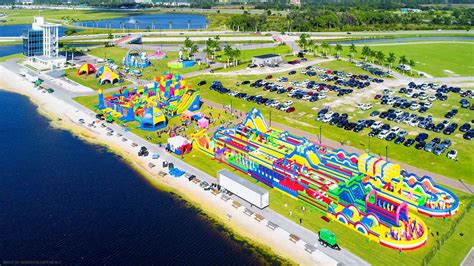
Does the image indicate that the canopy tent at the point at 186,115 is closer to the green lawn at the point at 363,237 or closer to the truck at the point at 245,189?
the truck at the point at 245,189

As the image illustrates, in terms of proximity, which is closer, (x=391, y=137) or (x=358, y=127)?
(x=391, y=137)

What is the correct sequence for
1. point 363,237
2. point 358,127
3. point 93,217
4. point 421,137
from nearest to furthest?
1. point 363,237
2. point 93,217
3. point 421,137
4. point 358,127

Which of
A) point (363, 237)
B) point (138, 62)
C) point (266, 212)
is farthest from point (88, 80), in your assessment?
point (363, 237)

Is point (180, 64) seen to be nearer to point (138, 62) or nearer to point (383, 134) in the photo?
point (138, 62)

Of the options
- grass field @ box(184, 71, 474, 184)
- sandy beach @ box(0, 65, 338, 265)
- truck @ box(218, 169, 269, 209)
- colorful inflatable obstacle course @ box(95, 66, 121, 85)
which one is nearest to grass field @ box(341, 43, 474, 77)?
grass field @ box(184, 71, 474, 184)

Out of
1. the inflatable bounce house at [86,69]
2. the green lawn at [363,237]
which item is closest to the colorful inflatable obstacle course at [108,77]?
the inflatable bounce house at [86,69]

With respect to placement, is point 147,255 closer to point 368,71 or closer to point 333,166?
point 333,166

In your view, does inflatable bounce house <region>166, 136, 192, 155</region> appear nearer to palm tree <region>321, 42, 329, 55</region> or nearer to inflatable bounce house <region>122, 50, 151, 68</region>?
inflatable bounce house <region>122, 50, 151, 68</region>

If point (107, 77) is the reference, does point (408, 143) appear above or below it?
below

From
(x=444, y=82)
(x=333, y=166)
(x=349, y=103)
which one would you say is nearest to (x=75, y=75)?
(x=349, y=103)
